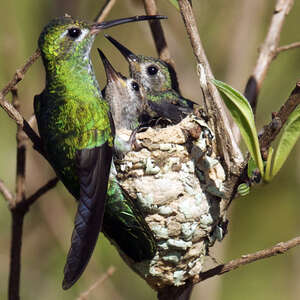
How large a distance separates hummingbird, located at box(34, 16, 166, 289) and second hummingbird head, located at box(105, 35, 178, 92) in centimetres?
87

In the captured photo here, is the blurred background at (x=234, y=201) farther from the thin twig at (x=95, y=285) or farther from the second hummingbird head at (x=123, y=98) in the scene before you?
the thin twig at (x=95, y=285)

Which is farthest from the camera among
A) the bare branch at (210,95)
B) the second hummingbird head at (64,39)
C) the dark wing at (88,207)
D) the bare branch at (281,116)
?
the second hummingbird head at (64,39)

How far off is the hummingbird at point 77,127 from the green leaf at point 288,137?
96cm

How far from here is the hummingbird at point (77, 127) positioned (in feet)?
9.16

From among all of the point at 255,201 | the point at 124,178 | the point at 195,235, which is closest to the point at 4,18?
the point at 124,178

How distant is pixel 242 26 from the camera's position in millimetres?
4945

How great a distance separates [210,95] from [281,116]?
2.36 feet

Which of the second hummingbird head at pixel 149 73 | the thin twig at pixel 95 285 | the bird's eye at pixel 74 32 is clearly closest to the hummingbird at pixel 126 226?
the thin twig at pixel 95 285

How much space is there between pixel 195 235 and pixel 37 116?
1138 millimetres

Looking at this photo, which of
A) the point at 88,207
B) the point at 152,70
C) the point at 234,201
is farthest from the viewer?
the point at 234,201

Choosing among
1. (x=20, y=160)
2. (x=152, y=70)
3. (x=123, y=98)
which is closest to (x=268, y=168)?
(x=20, y=160)

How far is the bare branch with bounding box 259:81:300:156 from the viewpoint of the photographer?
2.12 meters

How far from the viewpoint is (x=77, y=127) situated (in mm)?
3242

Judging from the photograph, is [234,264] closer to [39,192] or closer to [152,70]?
[39,192]
